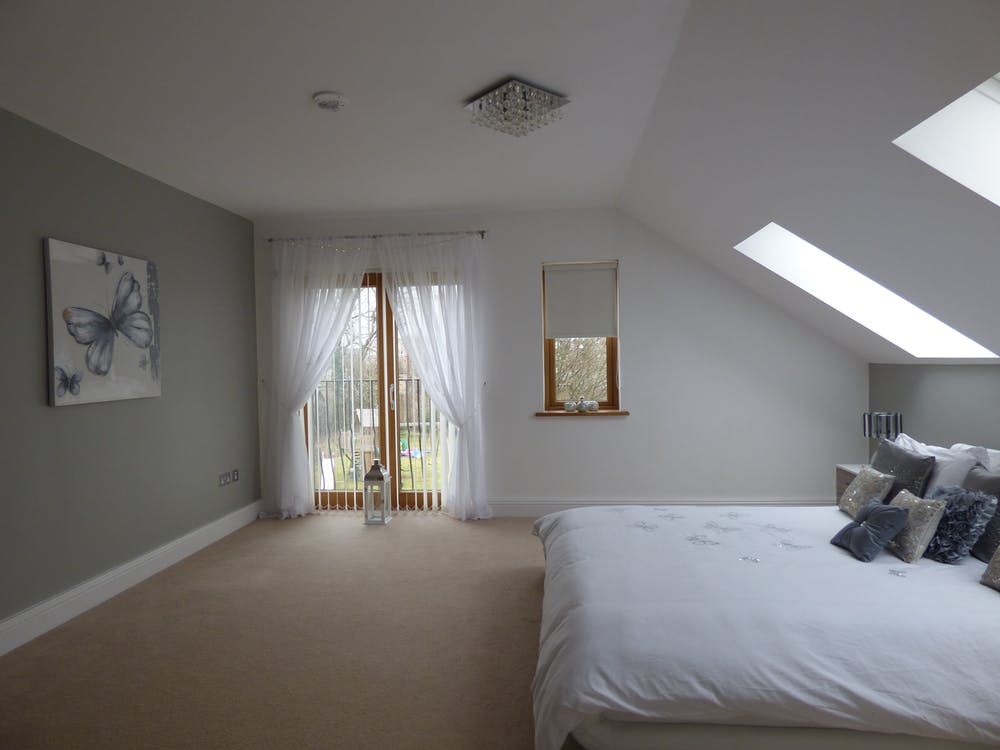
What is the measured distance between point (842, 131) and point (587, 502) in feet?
11.7

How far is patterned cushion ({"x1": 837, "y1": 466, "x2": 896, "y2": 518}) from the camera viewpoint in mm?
3213

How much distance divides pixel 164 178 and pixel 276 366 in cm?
178

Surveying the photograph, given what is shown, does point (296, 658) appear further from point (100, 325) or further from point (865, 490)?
point (865, 490)

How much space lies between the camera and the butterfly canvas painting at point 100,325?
332 cm

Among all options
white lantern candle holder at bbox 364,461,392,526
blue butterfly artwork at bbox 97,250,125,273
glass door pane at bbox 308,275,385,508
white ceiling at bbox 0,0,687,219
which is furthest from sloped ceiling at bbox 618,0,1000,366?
blue butterfly artwork at bbox 97,250,125,273

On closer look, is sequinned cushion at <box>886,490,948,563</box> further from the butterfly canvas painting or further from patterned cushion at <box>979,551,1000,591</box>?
the butterfly canvas painting

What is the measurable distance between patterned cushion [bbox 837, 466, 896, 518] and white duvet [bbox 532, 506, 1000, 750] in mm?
614

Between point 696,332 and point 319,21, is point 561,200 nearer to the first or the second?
point 696,332

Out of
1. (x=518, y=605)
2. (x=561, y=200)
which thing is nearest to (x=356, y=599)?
(x=518, y=605)

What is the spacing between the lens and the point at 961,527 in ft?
8.72

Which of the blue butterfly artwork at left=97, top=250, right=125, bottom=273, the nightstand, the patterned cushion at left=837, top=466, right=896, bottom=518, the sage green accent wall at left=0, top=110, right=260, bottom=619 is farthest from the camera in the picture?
the nightstand

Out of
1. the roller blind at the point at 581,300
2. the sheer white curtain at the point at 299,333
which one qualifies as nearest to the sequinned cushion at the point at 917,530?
the roller blind at the point at 581,300

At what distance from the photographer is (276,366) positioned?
215 inches

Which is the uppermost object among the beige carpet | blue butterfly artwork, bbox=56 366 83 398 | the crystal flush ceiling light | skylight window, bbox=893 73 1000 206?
the crystal flush ceiling light
